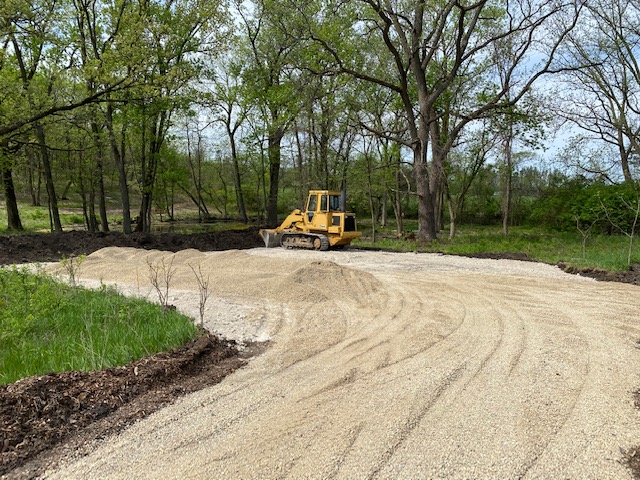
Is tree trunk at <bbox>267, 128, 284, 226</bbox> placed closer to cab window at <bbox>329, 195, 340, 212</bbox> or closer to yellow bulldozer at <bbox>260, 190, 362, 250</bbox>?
yellow bulldozer at <bbox>260, 190, 362, 250</bbox>

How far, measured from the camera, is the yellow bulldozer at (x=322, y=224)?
1589 centimetres

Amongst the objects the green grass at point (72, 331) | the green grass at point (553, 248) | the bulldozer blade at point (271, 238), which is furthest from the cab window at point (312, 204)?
A: the green grass at point (72, 331)

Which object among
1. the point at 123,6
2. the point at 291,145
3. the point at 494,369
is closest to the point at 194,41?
the point at 123,6

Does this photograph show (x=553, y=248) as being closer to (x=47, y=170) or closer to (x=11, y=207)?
(x=47, y=170)

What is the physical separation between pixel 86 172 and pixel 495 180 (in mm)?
26238

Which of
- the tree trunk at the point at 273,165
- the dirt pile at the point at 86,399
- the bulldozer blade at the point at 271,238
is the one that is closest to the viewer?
the dirt pile at the point at 86,399

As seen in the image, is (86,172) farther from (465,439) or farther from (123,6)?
(465,439)

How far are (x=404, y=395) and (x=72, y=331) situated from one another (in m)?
3.91

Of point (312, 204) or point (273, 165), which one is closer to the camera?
point (312, 204)

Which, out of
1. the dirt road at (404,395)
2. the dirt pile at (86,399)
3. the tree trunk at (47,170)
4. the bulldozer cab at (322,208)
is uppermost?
the tree trunk at (47,170)

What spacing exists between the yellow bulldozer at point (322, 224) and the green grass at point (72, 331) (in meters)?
10.0

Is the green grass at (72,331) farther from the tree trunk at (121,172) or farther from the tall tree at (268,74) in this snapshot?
the tall tree at (268,74)

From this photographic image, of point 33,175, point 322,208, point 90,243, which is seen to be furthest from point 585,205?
point 33,175

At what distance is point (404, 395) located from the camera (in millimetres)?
3797
